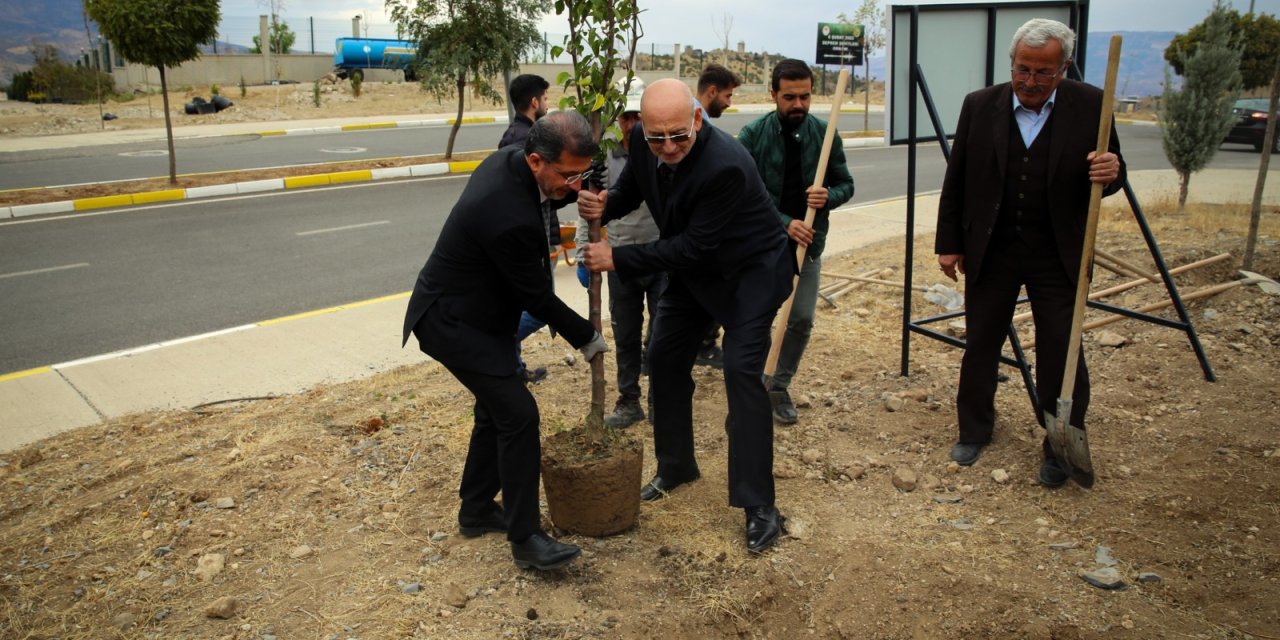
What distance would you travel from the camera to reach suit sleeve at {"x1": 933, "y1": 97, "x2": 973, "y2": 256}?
4.24 metres

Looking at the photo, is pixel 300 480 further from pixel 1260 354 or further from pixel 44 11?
pixel 44 11

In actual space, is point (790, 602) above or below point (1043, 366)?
below

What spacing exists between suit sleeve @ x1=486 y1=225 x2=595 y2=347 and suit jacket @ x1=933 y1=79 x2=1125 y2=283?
1859 mm

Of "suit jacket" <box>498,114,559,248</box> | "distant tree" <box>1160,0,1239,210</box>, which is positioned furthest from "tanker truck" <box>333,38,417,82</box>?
"suit jacket" <box>498,114,559,248</box>

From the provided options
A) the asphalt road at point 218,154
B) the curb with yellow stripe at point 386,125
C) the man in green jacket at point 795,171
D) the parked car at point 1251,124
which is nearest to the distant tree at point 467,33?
the asphalt road at point 218,154

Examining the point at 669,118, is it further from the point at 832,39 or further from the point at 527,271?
the point at 832,39

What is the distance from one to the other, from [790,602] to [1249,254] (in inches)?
210

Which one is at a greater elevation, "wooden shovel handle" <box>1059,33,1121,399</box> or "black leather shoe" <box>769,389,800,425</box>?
"wooden shovel handle" <box>1059,33,1121,399</box>

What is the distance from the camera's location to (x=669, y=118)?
131 inches

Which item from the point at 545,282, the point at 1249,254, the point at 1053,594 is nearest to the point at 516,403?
the point at 545,282

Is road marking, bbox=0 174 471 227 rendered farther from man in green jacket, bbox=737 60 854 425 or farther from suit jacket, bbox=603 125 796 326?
suit jacket, bbox=603 125 796 326

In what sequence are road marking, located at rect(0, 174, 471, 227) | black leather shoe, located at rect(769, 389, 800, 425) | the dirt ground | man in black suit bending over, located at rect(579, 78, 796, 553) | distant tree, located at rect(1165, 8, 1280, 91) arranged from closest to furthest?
the dirt ground
man in black suit bending over, located at rect(579, 78, 796, 553)
black leather shoe, located at rect(769, 389, 800, 425)
road marking, located at rect(0, 174, 471, 227)
distant tree, located at rect(1165, 8, 1280, 91)

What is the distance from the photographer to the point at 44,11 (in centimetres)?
17675

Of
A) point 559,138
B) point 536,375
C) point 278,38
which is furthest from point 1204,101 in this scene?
point 278,38
